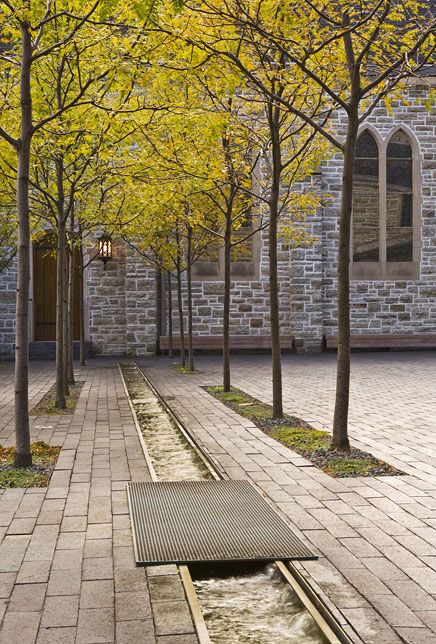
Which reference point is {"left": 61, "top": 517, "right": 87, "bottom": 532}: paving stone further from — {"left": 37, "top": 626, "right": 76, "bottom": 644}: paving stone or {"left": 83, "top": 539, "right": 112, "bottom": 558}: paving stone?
{"left": 37, "top": 626, "right": 76, "bottom": 644}: paving stone

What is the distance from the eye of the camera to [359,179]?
26062 millimetres

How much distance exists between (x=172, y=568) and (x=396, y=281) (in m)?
22.3

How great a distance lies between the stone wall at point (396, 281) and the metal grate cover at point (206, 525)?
19.6 m

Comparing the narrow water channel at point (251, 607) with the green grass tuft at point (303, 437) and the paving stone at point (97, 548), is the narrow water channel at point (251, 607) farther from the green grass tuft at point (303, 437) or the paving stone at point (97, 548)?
the green grass tuft at point (303, 437)

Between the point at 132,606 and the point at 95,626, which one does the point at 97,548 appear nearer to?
the point at 132,606

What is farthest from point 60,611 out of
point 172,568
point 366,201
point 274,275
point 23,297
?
point 366,201

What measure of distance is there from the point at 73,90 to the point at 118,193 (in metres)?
3.46

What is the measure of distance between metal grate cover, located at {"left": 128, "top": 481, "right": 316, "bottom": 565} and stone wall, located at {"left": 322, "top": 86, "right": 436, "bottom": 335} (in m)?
19.6

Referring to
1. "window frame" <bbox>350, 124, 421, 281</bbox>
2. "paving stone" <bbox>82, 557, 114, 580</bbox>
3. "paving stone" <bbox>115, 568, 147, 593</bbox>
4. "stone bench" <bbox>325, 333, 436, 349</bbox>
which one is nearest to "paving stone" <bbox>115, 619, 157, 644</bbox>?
"paving stone" <bbox>115, 568, 147, 593</bbox>

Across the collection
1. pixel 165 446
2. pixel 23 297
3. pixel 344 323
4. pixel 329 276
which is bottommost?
pixel 165 446

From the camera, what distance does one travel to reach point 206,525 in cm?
525

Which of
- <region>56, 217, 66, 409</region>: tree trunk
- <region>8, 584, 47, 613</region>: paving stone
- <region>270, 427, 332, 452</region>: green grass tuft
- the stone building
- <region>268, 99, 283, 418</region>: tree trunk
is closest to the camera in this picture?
A: <region>8, 584, 47, 613</region>: paving stone

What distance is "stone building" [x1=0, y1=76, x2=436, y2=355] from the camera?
24.3 metres

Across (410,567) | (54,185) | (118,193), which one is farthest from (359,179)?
(410,567)
